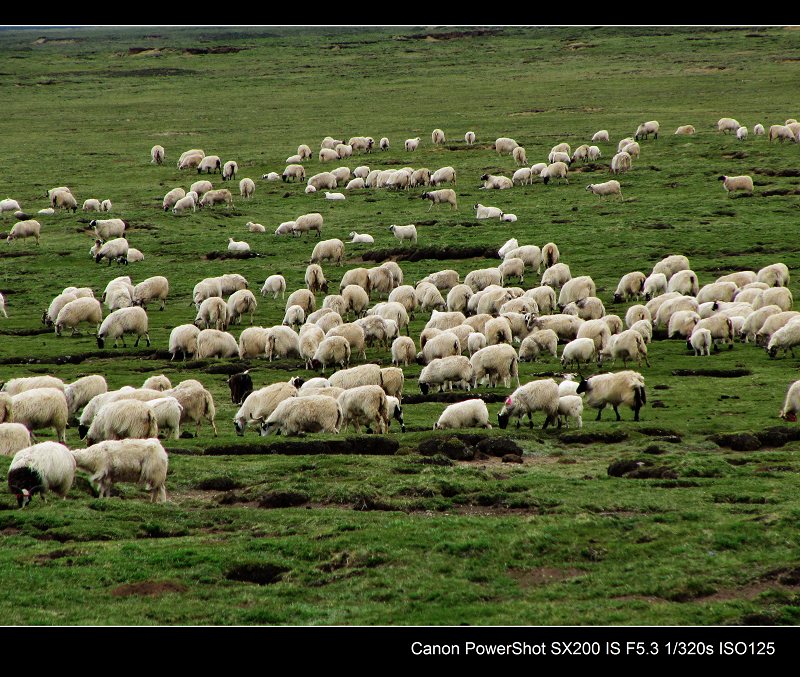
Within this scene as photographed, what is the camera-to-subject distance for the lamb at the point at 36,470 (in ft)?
49.7

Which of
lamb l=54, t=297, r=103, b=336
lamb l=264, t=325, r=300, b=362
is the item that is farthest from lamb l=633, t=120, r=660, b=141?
lamb l=54, t=297, r=103, b=336

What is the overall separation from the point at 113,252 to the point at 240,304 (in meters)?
12.4

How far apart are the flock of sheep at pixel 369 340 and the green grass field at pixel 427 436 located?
0.64 metres

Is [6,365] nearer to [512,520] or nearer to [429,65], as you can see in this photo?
[512,520]

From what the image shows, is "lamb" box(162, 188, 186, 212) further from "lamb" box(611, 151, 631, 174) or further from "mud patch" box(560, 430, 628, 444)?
"mud patch" box(560, 430, 628, 444)

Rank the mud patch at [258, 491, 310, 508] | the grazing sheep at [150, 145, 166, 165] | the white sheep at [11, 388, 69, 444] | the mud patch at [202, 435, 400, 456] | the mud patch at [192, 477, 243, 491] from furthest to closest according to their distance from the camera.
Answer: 1. the grazing sheep at [150, 145, 166, 165]
2. the mud patch at [202, 435, 400, 456]
3. the white sheep at [11, 388, 69, 444]
4. the mud patch at [192, 477, 243, 491]
5. the mud patch at [258, 491, 310, 508]

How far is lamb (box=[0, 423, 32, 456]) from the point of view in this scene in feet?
58.4

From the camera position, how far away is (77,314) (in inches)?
1292

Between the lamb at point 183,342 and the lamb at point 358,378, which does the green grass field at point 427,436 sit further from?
the lamb at point 358,378

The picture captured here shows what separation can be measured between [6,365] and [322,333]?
9136 mm

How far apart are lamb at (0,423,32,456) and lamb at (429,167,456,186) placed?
132 ft

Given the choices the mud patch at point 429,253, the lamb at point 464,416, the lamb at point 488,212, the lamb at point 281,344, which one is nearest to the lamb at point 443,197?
the lamb at point 488,212

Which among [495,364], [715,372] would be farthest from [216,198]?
[715,372]
